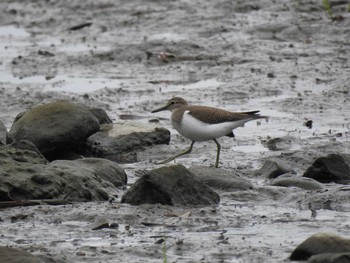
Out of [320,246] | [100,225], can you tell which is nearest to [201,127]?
[100,225]

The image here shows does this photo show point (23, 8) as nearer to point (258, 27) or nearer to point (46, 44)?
point (46, 44)

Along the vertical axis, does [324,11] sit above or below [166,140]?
above

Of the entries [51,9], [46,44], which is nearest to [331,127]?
[46,44]

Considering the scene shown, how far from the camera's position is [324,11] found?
60.2ft

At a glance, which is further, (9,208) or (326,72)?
(326,72)

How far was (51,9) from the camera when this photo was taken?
66.9 feet

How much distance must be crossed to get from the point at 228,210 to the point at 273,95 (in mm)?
5445

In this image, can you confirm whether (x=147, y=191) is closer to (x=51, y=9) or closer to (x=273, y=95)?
(x=273, y=95)

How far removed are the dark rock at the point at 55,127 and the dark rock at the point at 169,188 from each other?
2.39 metres

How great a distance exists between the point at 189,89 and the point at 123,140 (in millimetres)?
3074

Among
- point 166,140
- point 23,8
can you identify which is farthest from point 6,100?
point 23,8

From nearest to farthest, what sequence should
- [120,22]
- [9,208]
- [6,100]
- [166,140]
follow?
[9,208] < [166,140] < [6,100] < [120,22]

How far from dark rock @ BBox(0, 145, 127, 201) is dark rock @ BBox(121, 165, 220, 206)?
538 mm

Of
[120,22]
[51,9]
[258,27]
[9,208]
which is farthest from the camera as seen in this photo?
[51,9]
